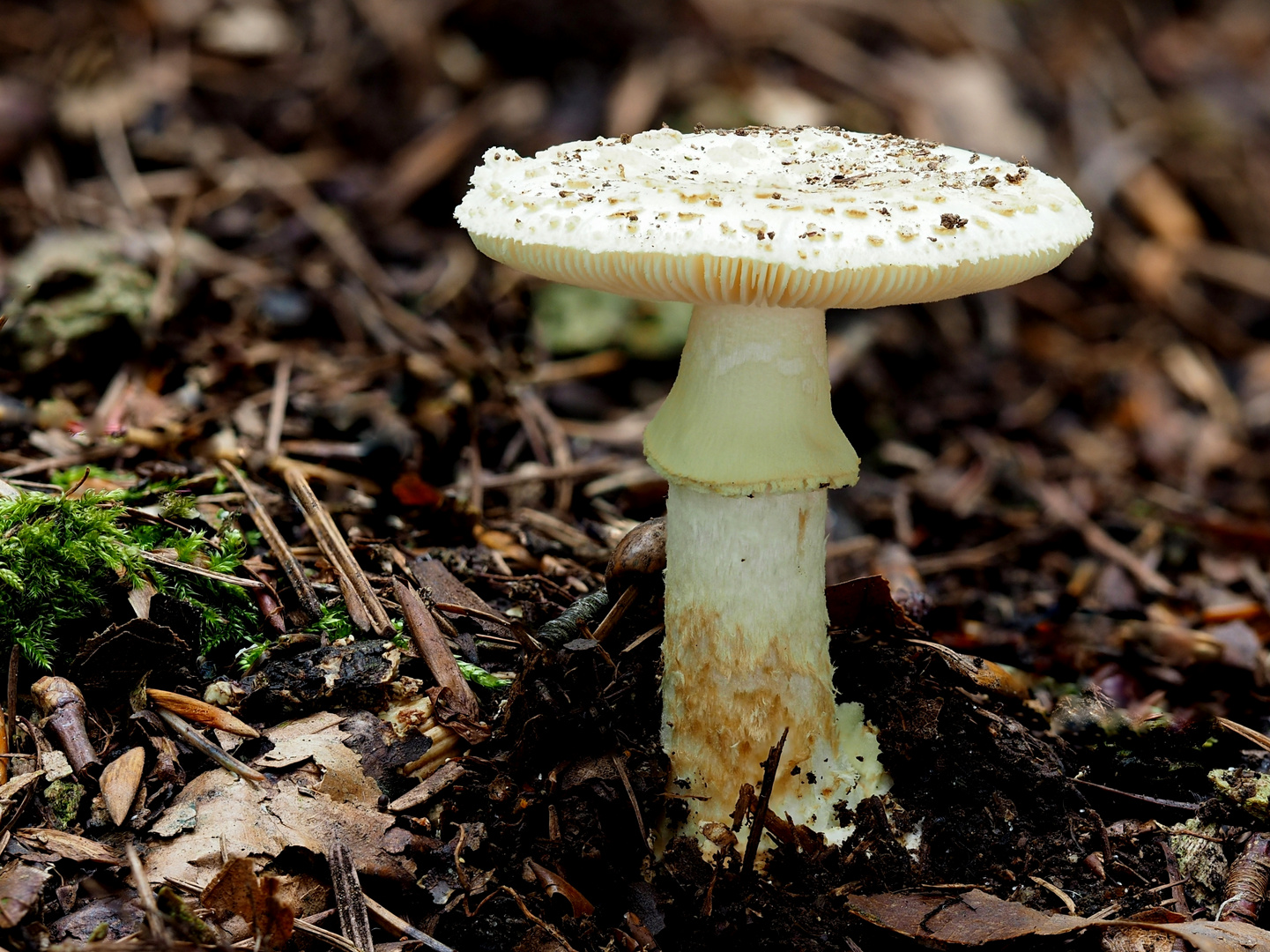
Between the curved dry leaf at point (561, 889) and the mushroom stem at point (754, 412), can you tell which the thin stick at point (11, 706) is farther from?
the mushroom stem at point (754, 412)

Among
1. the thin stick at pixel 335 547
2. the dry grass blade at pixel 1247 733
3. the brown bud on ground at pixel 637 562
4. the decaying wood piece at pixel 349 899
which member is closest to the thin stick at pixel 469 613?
the thin stick at pixel 335 547

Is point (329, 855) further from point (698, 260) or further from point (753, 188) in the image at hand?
point (753, 188)

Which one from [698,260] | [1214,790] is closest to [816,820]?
[1214,790]

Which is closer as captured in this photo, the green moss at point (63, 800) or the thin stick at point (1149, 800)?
the green moss at point (63, 800)

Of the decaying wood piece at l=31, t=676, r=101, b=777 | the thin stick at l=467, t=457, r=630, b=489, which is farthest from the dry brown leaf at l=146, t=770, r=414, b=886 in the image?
the thin stick at l=467, t=457, r=630, b=489

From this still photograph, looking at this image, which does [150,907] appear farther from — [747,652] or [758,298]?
[758,298]

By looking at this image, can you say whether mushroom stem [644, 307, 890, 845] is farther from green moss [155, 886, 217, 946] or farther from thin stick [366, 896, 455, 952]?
green moss [155, 886, 217, 946]
